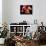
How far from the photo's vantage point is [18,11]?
22.7 ft

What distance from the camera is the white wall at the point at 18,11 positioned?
6879 millimetres

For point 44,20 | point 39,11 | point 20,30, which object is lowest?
point 20,30

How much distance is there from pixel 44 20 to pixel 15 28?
1.43 metres

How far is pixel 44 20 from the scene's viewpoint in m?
6.86

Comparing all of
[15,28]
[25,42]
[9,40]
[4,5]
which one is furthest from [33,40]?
[4,5]

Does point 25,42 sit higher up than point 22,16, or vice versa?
point 22,16

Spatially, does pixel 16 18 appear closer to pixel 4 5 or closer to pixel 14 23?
pixel 14 23

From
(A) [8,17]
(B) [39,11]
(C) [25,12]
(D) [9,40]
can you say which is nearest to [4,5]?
(A) [8,17]

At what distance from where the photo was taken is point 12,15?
6934mm

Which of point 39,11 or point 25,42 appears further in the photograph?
point 39,11

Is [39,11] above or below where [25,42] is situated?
above

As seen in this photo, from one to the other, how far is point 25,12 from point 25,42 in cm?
376

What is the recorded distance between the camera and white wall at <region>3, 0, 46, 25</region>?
688cm

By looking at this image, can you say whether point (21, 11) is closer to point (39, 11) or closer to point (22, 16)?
point (22, 16)
